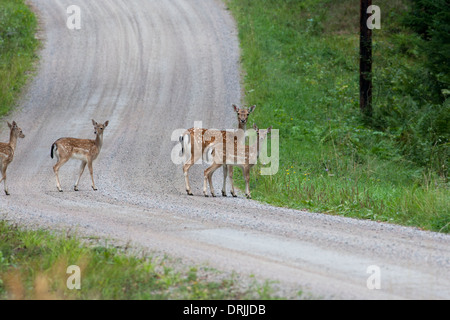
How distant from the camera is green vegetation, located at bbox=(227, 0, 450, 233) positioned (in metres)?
13.8

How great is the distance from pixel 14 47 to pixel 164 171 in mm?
13721

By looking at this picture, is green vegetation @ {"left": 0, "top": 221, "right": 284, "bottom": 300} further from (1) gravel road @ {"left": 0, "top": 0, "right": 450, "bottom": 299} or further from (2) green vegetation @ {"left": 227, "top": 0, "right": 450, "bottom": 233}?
(2) green vegetation @ {"left": 227, "top": 0, "right": 450, "bottom": 233}

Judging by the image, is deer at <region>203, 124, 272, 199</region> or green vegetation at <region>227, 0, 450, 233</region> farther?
deer at <region>203, 124, 272, 199</region>

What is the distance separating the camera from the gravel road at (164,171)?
348 inches

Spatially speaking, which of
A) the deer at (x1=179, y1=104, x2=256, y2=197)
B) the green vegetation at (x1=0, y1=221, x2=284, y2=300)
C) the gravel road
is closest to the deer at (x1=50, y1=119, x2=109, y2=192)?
the gravel road

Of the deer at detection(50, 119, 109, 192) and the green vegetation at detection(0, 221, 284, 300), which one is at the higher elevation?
the deer at detection(50, 119, 109, 192)

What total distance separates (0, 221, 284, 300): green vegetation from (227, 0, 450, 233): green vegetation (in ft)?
16.4

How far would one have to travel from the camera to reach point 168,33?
1316 inches

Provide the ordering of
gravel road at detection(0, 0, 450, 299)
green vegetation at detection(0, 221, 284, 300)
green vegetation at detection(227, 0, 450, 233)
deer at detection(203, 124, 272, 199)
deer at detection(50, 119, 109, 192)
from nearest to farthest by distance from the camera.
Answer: green vegetation at detection(0, 221, 284, 300) < gravel road at detection(0, 0, 450, 299) < green vegetation at detection(227, 0, 450, 233) < deer at detection(203, 124, 272, 199) < deer at detection(50, 119, 109, 192)

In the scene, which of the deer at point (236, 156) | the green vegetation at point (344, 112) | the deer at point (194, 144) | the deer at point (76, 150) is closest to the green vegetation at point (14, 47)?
the green vegetation at point (344, 112)

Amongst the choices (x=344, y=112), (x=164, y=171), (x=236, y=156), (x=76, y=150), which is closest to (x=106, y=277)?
(x=236, y=156)

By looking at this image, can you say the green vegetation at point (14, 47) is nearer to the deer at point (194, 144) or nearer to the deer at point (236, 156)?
the deer at point (194, 144)

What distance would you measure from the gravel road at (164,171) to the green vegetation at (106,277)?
46cm

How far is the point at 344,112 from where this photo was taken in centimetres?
2506
